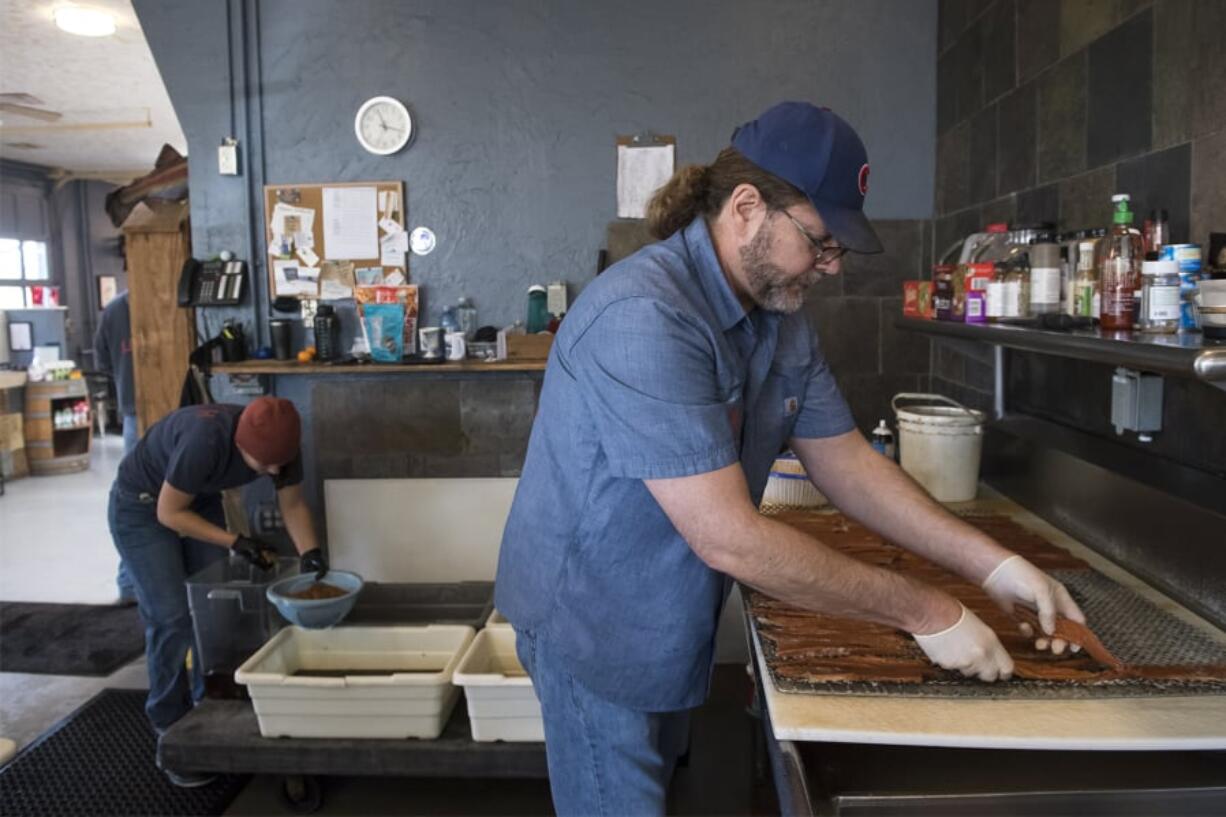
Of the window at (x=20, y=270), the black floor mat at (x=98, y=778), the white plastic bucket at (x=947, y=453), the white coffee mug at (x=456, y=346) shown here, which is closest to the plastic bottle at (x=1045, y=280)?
the white plastic bucket at (x=947, y=453)

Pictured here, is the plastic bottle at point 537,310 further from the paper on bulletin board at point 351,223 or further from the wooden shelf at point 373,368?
the paper on bulletin board at point 351,223

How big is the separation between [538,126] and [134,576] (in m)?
1.98

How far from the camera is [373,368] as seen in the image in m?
3.32

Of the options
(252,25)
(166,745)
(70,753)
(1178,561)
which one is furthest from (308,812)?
(252,25)

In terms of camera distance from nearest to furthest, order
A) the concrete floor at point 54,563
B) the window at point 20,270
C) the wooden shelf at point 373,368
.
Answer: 1. the concrete floor at point 54,563
2. the wooden shelf at point 373,368
3. the window at point 20,270

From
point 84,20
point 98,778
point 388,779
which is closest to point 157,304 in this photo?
point 84,20

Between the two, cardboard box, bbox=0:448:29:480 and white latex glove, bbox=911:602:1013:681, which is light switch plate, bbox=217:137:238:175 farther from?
cardboard box, bbox=0:448:29:480

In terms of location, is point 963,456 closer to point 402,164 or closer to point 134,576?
point 402,164

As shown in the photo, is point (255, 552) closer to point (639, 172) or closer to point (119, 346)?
point (639, 172)

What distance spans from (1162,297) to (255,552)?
2.41 m

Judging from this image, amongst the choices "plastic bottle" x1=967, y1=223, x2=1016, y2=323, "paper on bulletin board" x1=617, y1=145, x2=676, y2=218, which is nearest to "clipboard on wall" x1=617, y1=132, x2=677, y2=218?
"paper on bulletin board" x1=617, y1=145, x2=676, y2=218

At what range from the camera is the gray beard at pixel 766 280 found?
1.40m

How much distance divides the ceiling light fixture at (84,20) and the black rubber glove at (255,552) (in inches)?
108

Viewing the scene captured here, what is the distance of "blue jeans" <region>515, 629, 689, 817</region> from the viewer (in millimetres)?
1434
